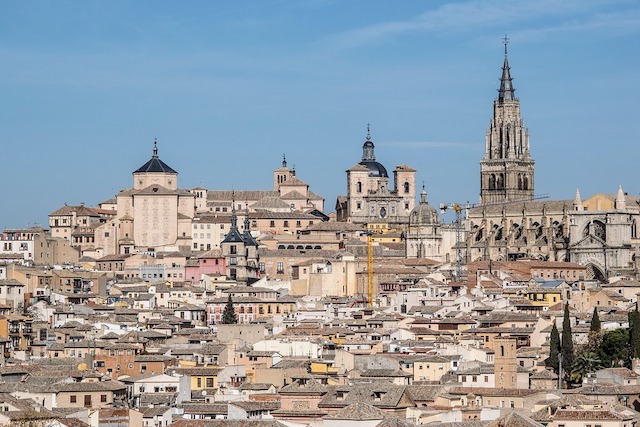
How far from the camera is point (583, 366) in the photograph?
253 feet

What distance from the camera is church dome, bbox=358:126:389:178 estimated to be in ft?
529

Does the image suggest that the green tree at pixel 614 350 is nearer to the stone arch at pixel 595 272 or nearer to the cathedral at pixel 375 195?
the stone arch at pixel 595 272

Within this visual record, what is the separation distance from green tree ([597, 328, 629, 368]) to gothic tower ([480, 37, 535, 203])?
275 ft

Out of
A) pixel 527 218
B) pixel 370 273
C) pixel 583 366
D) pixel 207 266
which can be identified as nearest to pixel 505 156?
pixel 527 218

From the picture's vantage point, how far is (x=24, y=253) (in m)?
130

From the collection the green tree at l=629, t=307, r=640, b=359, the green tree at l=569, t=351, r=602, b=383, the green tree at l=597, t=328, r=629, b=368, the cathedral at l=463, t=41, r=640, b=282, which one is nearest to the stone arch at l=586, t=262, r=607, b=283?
the cathedral at l=463, t=41, r=640, b=282

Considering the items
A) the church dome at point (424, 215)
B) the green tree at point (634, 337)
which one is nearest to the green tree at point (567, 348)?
the green tree at point (634, 337)

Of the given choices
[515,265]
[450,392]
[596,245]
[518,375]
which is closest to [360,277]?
[515,265]

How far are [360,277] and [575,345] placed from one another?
124ft

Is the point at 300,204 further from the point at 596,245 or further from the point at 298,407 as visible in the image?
the point at 298,407

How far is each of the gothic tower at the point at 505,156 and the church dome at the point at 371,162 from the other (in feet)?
29.1

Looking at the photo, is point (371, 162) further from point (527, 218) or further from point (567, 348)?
point (567, 348)

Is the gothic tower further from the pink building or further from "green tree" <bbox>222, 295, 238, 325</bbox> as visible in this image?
"green tree" <bbox>222, 295, 238, 325</bbox>

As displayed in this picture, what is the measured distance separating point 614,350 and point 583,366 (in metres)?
3.02
